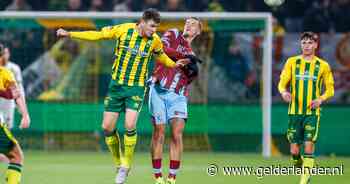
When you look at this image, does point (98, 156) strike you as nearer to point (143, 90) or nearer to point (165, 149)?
point (165, 149)

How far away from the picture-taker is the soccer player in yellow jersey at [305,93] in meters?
12.7

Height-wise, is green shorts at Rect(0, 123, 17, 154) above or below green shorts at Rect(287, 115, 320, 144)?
above

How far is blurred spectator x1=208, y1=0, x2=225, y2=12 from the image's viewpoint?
68.0 ft

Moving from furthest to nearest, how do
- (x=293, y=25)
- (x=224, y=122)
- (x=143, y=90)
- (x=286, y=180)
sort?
(x=293, y=25), (x=224, y=122), (x=286, y=180), (x=143, y=90)

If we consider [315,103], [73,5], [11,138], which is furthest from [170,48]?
[73,5]

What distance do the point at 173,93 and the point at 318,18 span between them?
9051mm

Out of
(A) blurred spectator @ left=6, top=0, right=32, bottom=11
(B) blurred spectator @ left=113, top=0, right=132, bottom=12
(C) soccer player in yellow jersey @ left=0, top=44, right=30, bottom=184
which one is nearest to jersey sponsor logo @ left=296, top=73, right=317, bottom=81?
(C) soccer player in yellow jersey @ left=0, top=44, right=30, bottom=184

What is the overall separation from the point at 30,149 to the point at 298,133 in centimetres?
819

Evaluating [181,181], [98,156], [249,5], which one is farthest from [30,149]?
[181,181]

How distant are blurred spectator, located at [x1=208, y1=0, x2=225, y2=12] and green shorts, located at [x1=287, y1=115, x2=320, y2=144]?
8118mm

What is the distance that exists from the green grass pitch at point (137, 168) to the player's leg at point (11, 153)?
2.29 metres

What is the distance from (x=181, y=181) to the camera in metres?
12.9

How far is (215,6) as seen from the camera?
2080 centimetres

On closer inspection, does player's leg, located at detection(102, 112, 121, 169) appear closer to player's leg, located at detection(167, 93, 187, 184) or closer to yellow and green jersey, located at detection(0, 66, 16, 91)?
player's leg, located at detection(167, 93, 187, 184)
